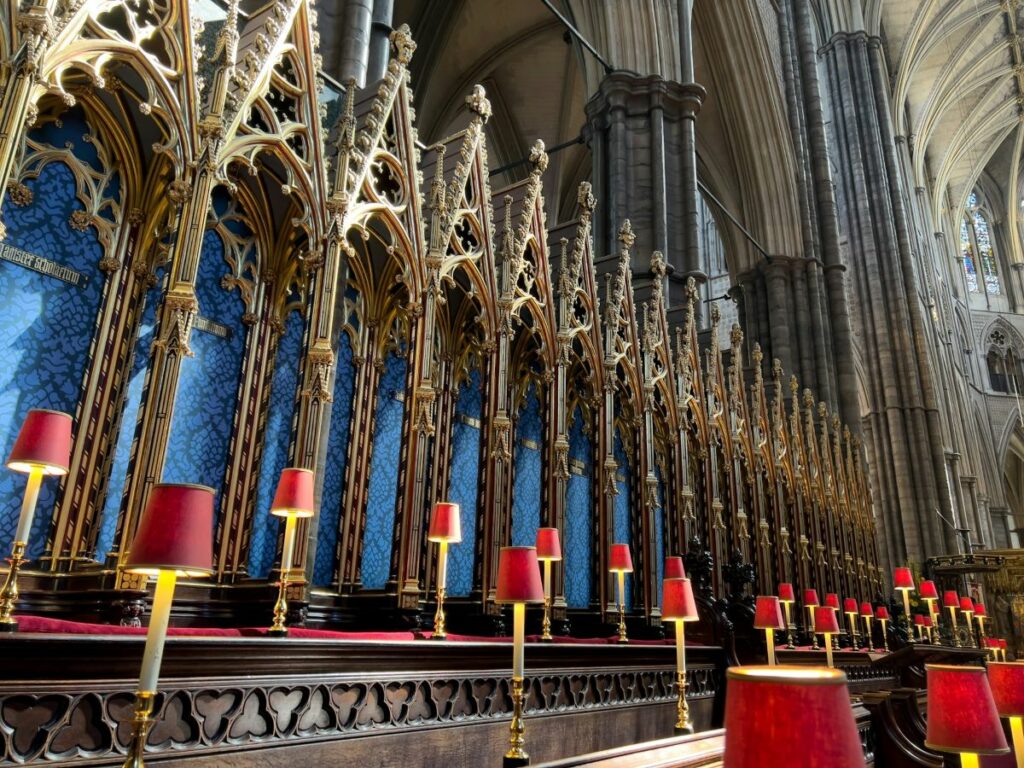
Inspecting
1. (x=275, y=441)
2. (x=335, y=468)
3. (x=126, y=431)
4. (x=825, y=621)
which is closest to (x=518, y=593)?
(x=126, y=431)

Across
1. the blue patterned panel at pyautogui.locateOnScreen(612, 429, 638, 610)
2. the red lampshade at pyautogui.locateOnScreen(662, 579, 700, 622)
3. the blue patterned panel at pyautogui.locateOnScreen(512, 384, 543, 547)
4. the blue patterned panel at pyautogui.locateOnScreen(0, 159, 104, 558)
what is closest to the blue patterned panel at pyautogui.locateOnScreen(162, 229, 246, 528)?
the blue patterned panel at pyautogui.locateOnScreen(0, 159, 104, 558)

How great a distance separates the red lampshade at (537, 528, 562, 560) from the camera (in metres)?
3.97

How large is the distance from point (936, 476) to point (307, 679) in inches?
888

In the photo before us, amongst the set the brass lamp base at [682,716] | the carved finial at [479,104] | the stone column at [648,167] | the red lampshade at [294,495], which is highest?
the stone column at [648,167]

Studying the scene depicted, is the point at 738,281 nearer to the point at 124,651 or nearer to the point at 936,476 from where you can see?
the point at 936,476

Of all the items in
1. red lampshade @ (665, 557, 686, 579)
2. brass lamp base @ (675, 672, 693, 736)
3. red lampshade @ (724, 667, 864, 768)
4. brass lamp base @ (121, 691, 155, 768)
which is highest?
red lampshade @ (665, 557, 686, 579)

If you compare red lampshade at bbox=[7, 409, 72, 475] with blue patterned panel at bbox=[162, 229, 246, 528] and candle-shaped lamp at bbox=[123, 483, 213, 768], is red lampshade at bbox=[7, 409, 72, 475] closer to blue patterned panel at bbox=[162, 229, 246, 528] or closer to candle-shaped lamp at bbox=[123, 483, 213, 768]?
candle-shaped lamp at bbox=[123, 483, 213, 768]

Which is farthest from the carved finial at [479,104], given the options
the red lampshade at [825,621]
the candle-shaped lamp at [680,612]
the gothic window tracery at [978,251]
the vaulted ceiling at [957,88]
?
the gothic window tracery at [978,251]

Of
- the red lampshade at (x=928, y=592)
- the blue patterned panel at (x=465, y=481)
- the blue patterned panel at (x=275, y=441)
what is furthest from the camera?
the red lampshade at (x=928, y=592)

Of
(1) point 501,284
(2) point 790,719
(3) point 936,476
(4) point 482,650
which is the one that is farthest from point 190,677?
(3) point 936,476

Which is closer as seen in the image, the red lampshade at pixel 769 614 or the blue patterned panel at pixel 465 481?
the red lampshade at pixel 769 614

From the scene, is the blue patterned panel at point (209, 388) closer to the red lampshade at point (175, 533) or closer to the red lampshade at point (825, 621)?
the red lampshade at point (175, 533)

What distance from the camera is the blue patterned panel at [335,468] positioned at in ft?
19.3

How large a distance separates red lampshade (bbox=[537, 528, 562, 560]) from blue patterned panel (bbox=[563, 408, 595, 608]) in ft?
14.0
